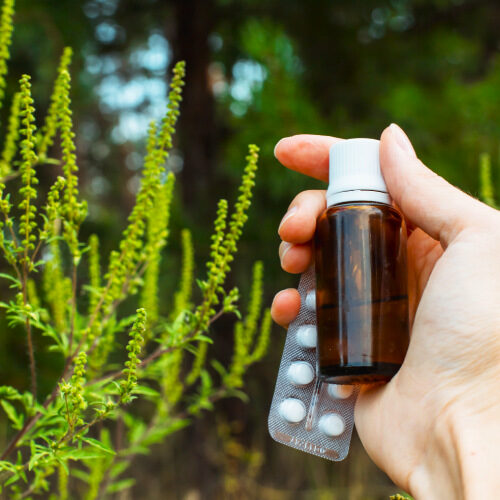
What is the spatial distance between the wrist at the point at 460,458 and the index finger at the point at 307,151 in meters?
0.68

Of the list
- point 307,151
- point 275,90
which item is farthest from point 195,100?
point 307,151

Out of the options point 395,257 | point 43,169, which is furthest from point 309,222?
point 43,169

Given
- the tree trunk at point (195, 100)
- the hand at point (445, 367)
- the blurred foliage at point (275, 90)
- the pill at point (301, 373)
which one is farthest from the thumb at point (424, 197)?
the tree trunk at point (195, 100)

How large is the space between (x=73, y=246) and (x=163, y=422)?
84 centimetres

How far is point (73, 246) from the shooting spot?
1.16 m

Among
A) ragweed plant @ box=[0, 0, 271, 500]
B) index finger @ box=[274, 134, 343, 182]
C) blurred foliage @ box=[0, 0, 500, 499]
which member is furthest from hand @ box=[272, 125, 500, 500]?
blurred foliage @ box=[0, 0, 500, 499]

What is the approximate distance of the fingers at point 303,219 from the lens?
1324 mm

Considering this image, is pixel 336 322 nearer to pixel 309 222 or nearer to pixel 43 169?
pixel 309 222

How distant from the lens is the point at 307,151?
1.47 m

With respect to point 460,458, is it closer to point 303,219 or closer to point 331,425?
point 331,425

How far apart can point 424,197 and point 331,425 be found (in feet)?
1.75

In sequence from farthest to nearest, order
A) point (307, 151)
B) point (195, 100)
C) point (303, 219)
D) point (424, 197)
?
point (195, 100) → point (307, 151) → point (303, 219) → point (424, 197)

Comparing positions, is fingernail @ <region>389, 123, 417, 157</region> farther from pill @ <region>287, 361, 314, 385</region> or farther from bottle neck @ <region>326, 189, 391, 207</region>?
pill @ <region>287, 361, 314, 385</region>

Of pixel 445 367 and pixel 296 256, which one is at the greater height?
pixel 296 256
